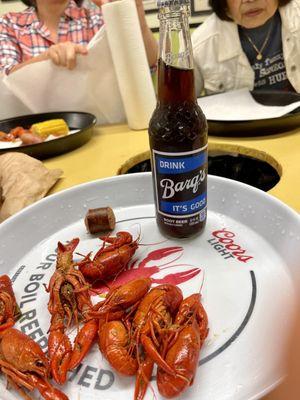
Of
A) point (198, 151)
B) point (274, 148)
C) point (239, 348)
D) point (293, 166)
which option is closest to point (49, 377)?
point (239, 348)

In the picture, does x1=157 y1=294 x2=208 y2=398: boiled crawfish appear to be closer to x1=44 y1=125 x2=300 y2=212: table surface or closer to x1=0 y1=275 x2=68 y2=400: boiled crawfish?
x1=0 y1=275 x2=68 y2=400: boiled crawfish

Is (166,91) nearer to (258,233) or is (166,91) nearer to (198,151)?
(198,151)

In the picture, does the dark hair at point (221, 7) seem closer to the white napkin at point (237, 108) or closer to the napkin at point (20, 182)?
the white napkin at point (237, 108)

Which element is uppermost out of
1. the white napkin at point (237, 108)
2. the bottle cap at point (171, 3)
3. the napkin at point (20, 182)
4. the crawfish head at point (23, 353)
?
the bottle cap at point (171, 3)

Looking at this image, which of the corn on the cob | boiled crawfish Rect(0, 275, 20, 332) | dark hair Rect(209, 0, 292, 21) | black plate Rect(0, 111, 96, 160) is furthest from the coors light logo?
dark hair Rect(209, 0, 292, 21)

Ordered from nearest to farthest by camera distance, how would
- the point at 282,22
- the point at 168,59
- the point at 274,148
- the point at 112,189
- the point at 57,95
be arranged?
the point at 168,59 → the point at 112,189 → the point at 274,148 → the point at 57,95 → the point at 282,22

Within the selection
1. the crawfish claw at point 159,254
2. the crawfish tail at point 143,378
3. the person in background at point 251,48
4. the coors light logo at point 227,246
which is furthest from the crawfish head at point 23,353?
the person in background at point 251,48

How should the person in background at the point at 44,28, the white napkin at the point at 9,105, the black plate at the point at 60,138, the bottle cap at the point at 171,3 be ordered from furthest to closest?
the person in background at the point at 44,28 < the white napkin at the point at 9,105 < the black plate at the point at 60,138 < the bottle cap at the point at 171,3

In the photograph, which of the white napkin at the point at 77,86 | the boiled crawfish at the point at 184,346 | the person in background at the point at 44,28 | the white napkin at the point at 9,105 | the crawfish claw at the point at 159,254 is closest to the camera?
the boiled crawfish at the point at 184,346
